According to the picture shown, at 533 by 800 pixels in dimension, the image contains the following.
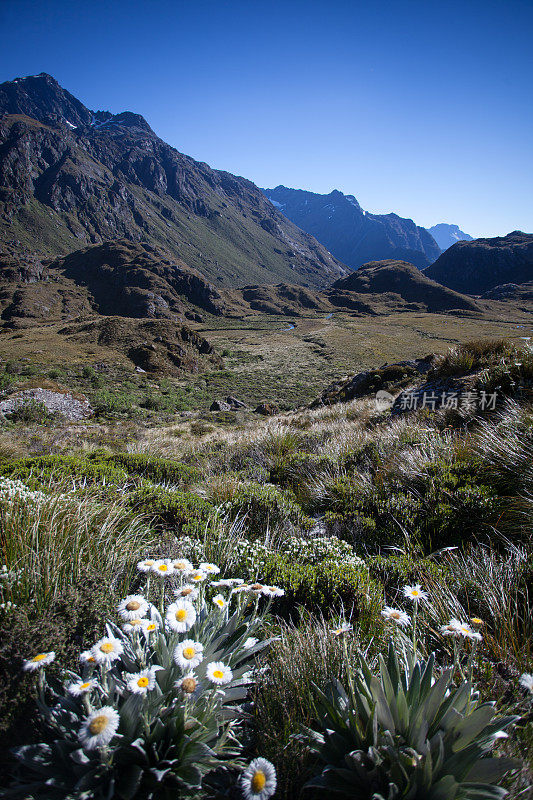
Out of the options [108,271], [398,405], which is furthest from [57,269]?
[398,405]

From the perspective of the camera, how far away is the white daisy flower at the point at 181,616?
A: 1573 mm

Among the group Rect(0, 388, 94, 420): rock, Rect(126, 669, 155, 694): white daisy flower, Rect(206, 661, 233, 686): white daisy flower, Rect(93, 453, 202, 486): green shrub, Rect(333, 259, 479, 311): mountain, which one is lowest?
Rect(0, 388, 94, 420): rock

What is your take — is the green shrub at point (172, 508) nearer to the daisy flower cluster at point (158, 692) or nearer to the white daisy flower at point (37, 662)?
the daisy flower cluster at point (158, 692)

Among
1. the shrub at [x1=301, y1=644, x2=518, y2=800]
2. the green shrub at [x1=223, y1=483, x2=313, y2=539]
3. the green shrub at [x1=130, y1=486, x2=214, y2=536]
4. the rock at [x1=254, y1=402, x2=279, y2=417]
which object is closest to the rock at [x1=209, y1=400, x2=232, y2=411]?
the rock at [x1=254, y1=402, x2=279, y2=417]

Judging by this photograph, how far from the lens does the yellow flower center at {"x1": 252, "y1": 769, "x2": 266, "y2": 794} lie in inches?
48.9

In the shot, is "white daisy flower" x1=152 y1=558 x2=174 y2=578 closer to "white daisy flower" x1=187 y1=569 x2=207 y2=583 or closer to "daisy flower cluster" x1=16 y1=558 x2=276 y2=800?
"daisy flower cluster" x1=16 y1=558 x2=276 y2=800

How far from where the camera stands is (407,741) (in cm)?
141

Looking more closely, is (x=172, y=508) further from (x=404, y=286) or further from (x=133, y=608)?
(x=404, y=286)

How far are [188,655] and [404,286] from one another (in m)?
175

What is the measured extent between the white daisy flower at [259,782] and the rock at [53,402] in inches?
797

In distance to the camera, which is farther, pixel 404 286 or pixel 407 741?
pixel 404 286

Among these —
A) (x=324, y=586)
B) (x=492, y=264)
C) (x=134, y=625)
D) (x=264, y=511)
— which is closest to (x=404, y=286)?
(x=492, y=264)

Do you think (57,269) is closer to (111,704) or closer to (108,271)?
(108,271)

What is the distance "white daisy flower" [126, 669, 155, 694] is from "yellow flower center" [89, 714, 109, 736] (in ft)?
0.47
